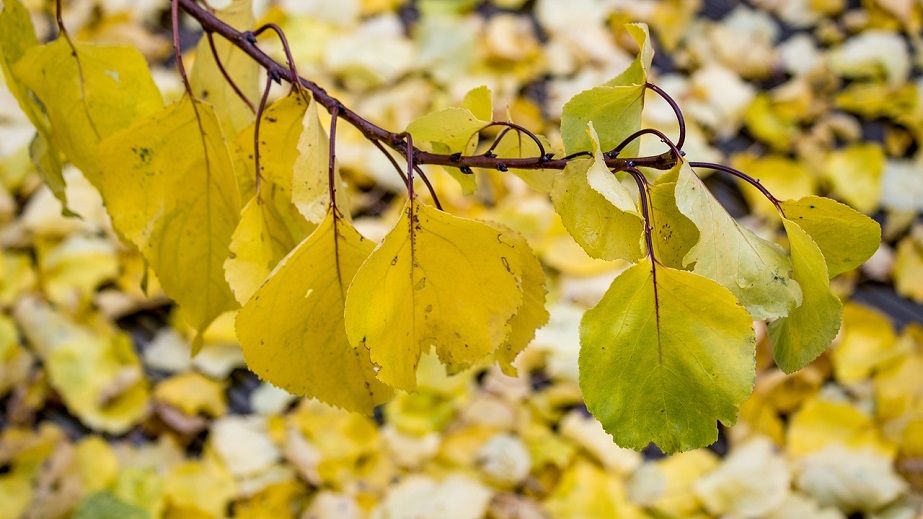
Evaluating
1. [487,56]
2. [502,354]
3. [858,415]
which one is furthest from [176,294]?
[487,56]

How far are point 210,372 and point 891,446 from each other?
2.48 feet

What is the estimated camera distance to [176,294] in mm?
473

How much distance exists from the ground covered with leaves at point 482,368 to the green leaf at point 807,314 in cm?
52

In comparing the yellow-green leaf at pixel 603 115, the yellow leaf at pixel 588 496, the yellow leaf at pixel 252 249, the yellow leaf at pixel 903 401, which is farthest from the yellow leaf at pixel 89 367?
the yellow leaf at pixel 903 401

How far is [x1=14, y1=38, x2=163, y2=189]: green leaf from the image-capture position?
1.50 ft

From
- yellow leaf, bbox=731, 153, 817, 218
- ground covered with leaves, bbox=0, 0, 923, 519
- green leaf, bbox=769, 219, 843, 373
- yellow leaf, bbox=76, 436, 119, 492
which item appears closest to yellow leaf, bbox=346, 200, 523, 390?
green leaf, bbox=769, 219, 843, 373

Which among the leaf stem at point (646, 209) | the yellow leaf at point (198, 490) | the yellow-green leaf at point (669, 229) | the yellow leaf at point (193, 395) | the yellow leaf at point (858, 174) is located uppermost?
the leaf stem at point (646, 209)

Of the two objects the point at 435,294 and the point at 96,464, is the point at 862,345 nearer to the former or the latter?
the point at 435,294

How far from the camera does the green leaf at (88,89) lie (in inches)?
18.0

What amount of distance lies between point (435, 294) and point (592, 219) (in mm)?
80

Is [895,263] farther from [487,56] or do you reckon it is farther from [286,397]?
[286,397]

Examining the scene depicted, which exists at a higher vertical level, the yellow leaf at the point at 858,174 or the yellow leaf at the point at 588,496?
the yellow leaf at the point at 858,174

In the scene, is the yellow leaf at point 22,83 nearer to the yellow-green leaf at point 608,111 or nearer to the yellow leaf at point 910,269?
the yellow-green leaf at point 608,111

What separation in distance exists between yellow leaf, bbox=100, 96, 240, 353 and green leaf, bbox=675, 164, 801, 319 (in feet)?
0.78
